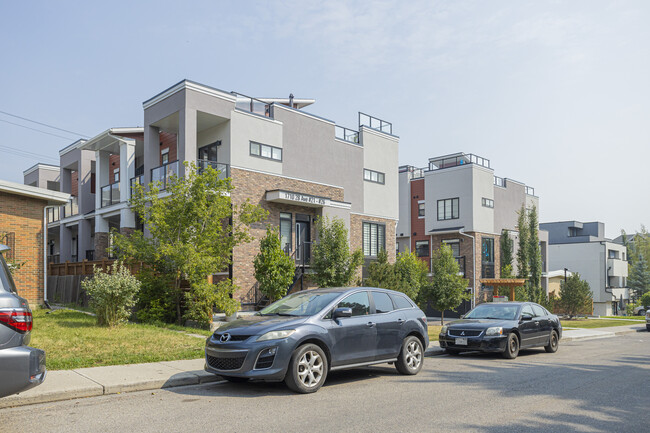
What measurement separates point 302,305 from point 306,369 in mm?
1336

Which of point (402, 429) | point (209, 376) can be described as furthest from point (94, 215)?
point (402, 429)

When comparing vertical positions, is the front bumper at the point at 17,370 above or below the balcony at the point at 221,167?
below

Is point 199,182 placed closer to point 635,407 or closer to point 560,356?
point 560,356

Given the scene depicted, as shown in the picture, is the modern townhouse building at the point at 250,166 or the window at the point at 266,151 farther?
the window at the point at 266,151

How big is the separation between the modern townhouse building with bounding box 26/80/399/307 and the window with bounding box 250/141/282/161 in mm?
43

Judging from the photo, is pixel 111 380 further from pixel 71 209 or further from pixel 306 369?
pixel 71 209

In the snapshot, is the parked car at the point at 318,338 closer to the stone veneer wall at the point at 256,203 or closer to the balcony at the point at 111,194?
the stone veneer wall at the point at 256,203

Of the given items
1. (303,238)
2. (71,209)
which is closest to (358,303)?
(303,238)

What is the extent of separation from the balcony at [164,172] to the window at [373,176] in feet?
36.1

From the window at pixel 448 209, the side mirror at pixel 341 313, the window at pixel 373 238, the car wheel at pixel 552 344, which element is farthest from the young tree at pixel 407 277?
the window at pixel 448 209

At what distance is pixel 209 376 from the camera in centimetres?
940

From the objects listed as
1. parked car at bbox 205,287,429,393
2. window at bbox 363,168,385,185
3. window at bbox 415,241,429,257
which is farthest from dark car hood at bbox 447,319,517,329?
window at bbox 415,241,429,257

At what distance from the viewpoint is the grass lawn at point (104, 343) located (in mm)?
10562

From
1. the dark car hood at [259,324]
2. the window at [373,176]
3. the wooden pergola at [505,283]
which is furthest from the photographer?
the wooden pergola at [505,283]
